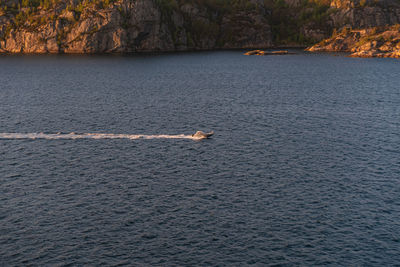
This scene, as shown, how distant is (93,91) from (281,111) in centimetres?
7924

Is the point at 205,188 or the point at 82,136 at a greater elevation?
the point at 82,136

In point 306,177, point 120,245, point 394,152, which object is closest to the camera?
point 120,245

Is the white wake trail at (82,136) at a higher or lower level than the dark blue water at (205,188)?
higher

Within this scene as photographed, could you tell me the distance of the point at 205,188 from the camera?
78375mm

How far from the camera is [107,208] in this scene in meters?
70.3

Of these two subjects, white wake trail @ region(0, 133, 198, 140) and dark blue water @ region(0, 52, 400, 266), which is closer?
dark blue water @ region(0, 52, 400, 266)

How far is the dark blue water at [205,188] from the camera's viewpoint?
58.4m

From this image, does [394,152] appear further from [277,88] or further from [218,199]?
[277,88]

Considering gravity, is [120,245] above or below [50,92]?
below

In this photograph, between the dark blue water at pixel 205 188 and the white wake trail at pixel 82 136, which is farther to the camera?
the white wake trail at pixel 82 136

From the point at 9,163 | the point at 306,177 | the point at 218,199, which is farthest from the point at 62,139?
the point at 306,177

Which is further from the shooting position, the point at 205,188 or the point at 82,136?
the point at 82,136

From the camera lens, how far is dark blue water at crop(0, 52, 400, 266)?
5844 centimetres

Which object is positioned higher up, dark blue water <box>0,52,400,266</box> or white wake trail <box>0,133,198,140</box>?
white wake trail <box>0,133,198,140</box>
